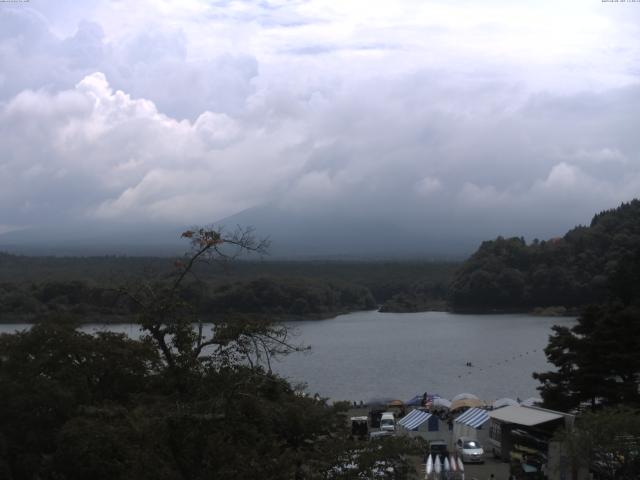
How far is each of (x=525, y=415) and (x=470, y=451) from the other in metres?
1.29

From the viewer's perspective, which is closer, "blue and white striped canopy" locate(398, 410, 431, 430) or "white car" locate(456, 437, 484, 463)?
"white car" locate(456, 437, 484, 463)

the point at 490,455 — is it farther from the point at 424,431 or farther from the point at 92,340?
the point at 92,340

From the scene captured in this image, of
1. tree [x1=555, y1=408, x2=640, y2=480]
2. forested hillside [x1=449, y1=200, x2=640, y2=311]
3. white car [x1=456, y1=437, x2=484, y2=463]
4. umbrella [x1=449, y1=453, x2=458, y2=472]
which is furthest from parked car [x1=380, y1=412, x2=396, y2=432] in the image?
forested hillside [x1=449, y1=200, x2=640, y2=311]

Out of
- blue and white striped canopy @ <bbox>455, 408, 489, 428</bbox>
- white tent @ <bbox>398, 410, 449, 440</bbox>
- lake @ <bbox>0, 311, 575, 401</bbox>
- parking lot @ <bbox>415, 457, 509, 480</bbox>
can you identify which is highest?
blue and white striped canopy @ <bbox>455, 408, 489, 428</bbox>

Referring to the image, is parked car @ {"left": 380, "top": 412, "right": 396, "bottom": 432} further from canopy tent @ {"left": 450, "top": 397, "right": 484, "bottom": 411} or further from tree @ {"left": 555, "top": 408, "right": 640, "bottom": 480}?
tree @ {"left": 555, "top": 408, "right": 640, "bottom": 480}

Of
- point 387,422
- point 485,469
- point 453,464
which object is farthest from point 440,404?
point 453,464

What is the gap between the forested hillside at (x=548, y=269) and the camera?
5556 centimetres

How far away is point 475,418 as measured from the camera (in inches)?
622

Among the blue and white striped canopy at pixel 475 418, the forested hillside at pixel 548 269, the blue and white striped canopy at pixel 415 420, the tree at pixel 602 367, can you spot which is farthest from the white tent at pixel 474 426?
the forested hillside at pixel 548 269

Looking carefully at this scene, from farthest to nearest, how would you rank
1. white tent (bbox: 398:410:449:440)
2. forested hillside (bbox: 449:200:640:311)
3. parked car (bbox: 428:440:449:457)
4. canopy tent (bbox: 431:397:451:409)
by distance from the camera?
forested hillside (bbox: 449:200:640:311)
canopy tent (bbox: 431:397:451:409)
white tent (bbox: 398:410:449:440)
parked car (bbox: 428:440:449:457)

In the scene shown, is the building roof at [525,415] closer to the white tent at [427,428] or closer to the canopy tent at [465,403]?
the white tent at [427,428]

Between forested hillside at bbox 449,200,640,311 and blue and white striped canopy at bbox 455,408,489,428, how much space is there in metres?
39.6

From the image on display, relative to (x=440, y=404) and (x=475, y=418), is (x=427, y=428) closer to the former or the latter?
(x=475, y=418)

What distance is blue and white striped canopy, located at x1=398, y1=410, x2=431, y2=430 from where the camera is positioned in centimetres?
1649
